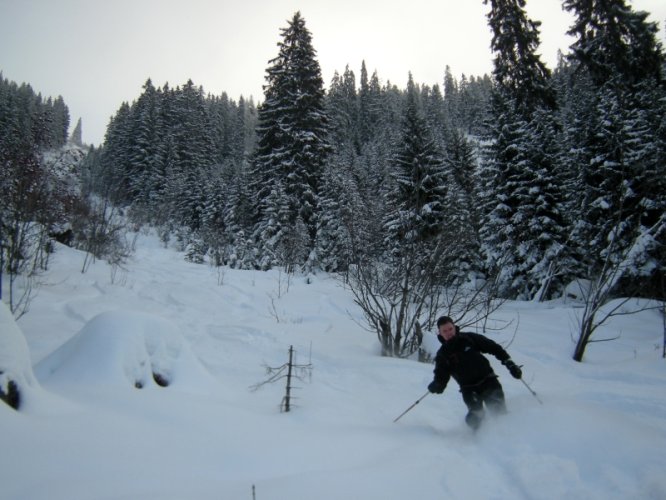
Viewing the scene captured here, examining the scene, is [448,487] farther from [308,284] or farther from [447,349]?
[308,284]

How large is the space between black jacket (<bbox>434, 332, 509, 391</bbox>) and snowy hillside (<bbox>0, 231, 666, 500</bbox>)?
0.49m

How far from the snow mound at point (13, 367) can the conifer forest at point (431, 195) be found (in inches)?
228

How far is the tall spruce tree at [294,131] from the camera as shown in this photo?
24.8m

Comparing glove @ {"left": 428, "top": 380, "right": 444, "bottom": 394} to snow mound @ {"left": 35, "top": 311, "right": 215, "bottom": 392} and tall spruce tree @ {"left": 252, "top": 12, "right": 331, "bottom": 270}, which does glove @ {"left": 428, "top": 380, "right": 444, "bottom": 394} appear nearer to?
snow mound @ {"left": 35, "top": 311, "right": 215, "bottom": 392}

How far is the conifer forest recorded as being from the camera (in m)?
8.16

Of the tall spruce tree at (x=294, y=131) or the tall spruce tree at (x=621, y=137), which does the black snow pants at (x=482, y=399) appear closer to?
the tall spruce tree at (x=621, y=137)

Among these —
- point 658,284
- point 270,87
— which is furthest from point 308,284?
point 270,87

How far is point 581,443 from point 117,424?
400 cm

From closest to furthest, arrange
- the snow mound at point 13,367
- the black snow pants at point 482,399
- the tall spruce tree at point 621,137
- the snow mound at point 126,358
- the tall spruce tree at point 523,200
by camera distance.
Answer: the snow mound at point 13,367, the snow mound at point 126,358, the black snow pants at point 482,399, the tall spruce tree at point 621,137, the tall spruce tree at point 523,200

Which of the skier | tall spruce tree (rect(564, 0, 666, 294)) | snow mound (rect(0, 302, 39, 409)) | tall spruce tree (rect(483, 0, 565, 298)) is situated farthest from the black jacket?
tall spruce tree (rect(483, 0, 565, 298))

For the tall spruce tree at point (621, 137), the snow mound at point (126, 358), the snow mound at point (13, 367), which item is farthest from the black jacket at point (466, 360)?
the tall spruce tree at point (621, 137)

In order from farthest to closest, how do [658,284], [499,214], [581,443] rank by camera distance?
[499,214], [658,284], [581,443]

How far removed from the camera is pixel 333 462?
3.24 meters

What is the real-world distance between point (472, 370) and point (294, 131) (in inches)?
972
